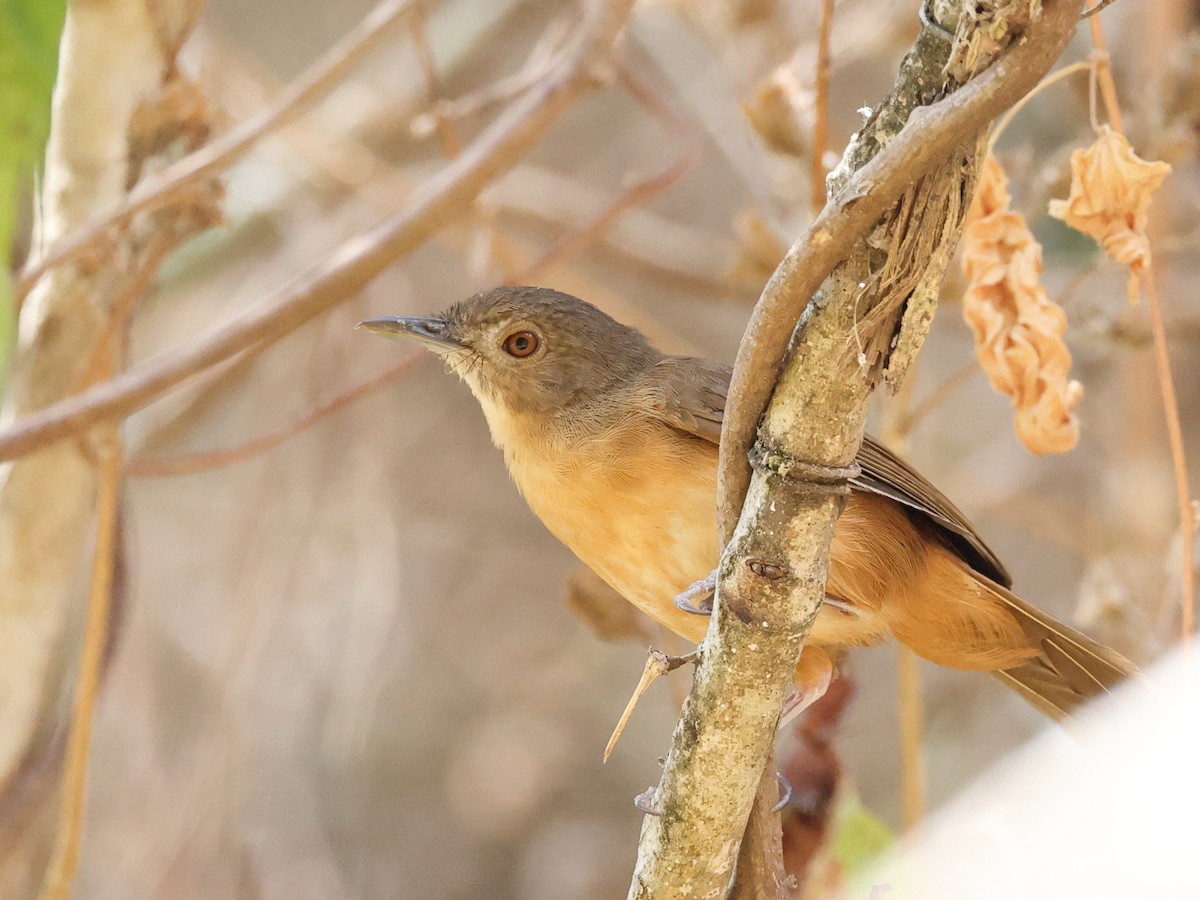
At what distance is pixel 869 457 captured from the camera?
275cm

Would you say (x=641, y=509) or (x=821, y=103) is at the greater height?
(x=821, y=103)

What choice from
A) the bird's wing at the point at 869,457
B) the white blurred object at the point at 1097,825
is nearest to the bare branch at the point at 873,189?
the bird's wing at the point at 869,457

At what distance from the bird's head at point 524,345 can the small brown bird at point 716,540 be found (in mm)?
72

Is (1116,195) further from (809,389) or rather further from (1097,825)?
(1097,825)

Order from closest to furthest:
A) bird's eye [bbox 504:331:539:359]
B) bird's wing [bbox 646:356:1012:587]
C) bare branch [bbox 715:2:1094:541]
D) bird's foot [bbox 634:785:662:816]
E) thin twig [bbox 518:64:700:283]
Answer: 1. bare branch [bbox 715:2:1094:541]
2. bird's foot [bbox 634:785:662:816]
3. bird's wing [bbox 646:356:1012:587]
4. bird's eye [bbox 504:331:539:359]
5. thin twig [bbox 518:64:700:283]

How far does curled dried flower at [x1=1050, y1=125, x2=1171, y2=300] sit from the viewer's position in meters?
2.14

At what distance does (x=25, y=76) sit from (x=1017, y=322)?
73.9 inches

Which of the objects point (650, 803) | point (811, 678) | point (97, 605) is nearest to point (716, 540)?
point (811, 678)

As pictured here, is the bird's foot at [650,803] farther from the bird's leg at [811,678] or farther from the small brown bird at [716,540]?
the bird's leg at [811,678]

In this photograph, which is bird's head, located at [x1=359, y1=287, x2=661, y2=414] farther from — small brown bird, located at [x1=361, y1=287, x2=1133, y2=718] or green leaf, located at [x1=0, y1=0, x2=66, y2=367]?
green leaf, located at [x1=0, y1=0, x2=66, y2=367]

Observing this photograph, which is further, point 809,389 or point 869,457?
point 869,457

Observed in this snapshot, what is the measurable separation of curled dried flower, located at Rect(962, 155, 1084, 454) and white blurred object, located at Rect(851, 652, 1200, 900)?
0.60 metres

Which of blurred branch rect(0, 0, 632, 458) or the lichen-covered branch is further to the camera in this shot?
blurred branch rect(0, 0, 632, 458)

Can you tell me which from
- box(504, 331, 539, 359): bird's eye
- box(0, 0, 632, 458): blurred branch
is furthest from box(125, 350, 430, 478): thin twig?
box(504, 331, 539, 359): bird's eye
